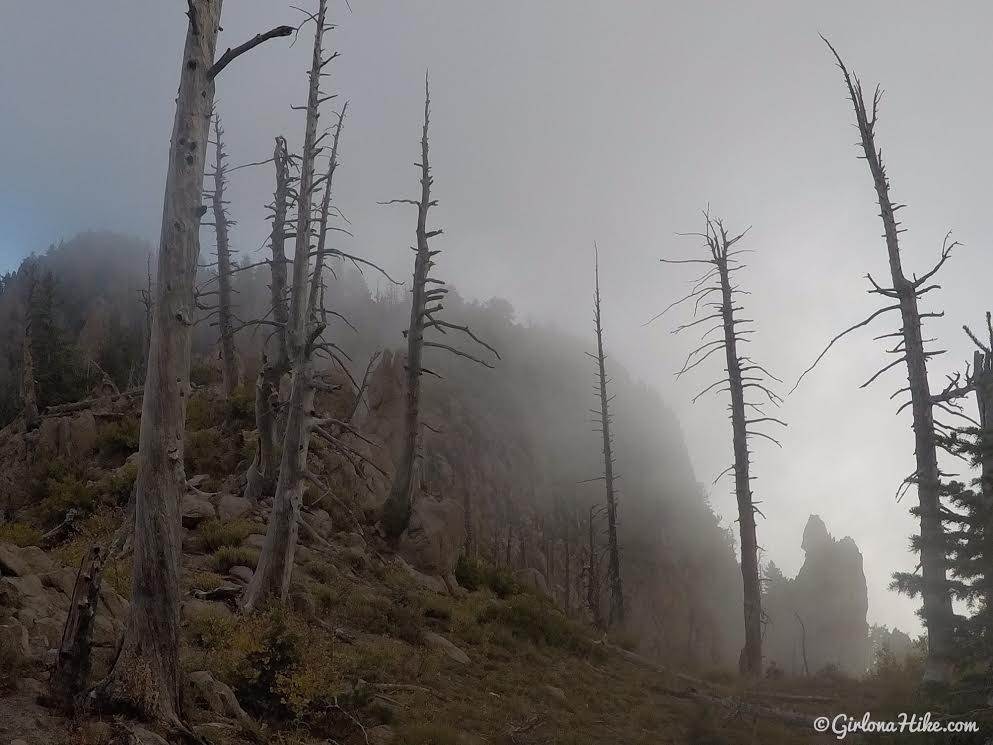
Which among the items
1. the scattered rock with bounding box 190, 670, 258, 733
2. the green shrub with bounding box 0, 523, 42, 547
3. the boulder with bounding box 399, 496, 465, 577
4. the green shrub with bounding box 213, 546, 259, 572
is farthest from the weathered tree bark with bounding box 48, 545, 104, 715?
the boulder with bounding box 399, 496, 465, 577

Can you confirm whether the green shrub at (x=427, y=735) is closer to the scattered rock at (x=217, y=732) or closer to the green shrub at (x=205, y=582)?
the scattered rock at (x=217, y=732)

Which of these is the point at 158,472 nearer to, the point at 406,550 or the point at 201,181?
the point at 201,181

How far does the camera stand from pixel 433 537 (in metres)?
16.9

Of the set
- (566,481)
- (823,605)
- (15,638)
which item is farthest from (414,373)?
(823,605)

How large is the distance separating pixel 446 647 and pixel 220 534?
5123 mm

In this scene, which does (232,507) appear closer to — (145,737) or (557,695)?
(557,695)

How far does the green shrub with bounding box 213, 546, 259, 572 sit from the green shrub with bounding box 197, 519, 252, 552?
62cm

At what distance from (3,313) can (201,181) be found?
198ft

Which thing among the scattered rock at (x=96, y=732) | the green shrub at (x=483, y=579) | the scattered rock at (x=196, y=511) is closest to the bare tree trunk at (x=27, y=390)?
the scattered rock at (x=196, y=511)

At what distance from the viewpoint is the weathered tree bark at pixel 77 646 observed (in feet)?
15.9

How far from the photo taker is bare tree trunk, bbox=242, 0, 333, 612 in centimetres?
1024

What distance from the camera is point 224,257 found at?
26.6 metres

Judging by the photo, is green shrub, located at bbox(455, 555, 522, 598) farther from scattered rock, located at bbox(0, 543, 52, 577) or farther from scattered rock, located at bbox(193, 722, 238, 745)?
scattered rock, located at bbox(193, 722, 238, 745)

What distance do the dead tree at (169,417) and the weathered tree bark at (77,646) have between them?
0.23 metres
